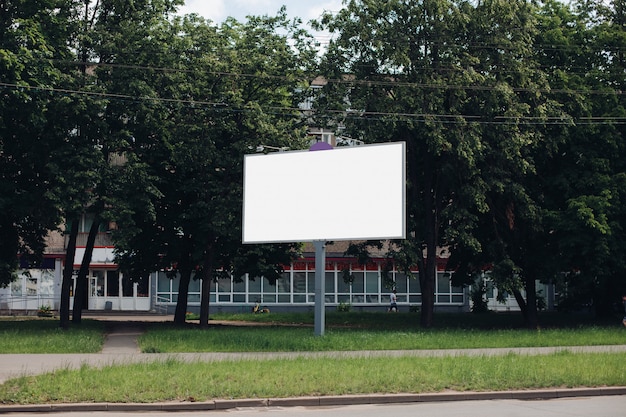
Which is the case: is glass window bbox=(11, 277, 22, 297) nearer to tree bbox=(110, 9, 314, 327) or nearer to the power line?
tree bbox=(110, 9, 314, 327)

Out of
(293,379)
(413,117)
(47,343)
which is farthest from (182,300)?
(293,379)

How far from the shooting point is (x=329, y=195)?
83.9 feet

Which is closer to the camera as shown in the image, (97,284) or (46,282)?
(46,282)

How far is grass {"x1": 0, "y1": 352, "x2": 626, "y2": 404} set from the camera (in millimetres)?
13930

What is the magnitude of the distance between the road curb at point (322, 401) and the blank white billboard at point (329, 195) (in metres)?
10.3

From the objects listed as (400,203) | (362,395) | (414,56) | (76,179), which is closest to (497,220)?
(414,56)

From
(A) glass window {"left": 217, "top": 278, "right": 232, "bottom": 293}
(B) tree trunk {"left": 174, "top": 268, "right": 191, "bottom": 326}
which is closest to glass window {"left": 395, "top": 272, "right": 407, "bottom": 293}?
(A) glass window {"left": 217, "top": 278, "right": 232, "bottom": 293}

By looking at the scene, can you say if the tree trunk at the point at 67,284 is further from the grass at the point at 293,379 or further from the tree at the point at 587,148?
the tree at the point at 587,148

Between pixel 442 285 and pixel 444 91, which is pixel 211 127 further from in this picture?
pixel 442 285

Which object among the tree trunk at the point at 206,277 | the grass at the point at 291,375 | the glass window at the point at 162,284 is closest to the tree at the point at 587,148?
the grass at the point at 291,375

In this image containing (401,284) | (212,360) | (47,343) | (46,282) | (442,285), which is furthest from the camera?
(442,285)

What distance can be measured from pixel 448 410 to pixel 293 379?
3168 millimetres

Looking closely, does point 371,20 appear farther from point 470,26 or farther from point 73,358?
point 73,358

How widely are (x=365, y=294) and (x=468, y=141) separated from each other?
29424 millimetres
